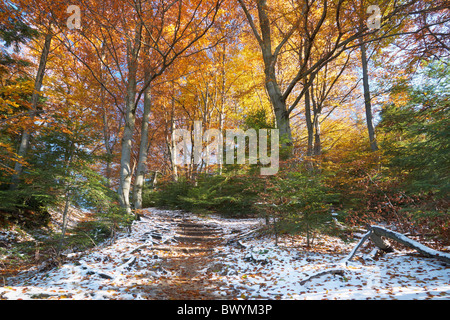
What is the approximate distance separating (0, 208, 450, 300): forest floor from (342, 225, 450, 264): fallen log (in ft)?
0.53

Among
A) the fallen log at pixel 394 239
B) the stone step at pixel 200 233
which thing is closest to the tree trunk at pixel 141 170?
the stone step at pixel 200 233

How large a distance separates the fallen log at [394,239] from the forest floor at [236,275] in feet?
0.53

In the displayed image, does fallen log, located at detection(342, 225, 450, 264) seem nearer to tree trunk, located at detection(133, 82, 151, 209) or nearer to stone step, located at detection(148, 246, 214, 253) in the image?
stone step, located at detection(148, 246, 214, 253)

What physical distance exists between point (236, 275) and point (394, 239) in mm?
3126

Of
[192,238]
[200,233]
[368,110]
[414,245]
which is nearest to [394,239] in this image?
[414,245]

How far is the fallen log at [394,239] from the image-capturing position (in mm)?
3487

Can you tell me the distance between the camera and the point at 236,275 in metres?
4.06

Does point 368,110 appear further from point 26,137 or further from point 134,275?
point 26,137

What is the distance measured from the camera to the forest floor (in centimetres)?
290

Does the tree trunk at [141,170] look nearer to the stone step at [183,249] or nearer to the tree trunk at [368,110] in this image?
the stone step at [183,249]

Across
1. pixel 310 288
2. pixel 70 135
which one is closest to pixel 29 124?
pixel 70 135
